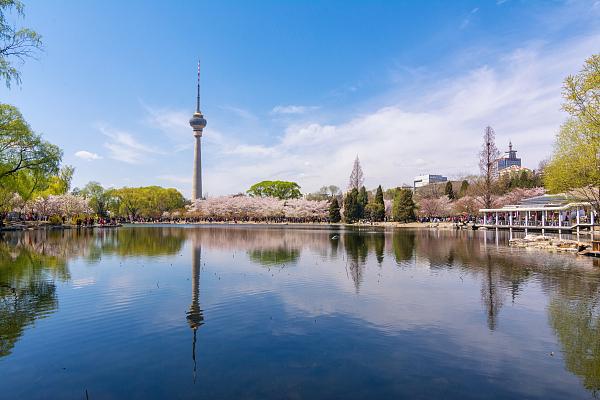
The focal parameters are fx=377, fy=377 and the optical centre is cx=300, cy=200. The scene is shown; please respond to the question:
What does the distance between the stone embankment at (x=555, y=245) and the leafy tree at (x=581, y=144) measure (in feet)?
14.8

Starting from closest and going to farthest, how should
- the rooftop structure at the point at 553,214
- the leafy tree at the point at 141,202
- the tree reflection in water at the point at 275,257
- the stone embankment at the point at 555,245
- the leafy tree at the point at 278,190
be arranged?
the tree reflection in water at the point at 275,257
the stone embankment at the point at 555,245
the rooftop structure at the point at 553,214
the leafy tree at the point at 141,202
the leafy tree at the point at 278,190

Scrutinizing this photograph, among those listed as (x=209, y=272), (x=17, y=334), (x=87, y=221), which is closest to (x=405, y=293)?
(x=209, y=272)

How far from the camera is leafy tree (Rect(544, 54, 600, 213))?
2438 cm

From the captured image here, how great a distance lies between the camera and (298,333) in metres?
10.2

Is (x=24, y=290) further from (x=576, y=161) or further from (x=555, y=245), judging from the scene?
(x=576, y=161)

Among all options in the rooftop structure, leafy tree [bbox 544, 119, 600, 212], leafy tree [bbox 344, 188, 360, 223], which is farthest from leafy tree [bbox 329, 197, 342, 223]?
leafy tree [bbox 544, 119, 600, 212]

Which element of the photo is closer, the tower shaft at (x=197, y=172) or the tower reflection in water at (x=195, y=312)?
the tower reflection in water at (x=195, y=312)

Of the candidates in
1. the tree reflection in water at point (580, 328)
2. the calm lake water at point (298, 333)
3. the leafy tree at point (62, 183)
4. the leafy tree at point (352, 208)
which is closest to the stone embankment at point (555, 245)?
the calm lake water at point (298, 333)

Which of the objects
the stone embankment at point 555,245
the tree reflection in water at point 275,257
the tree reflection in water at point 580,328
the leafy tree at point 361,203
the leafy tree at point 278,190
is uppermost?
the leafy tree at point 278,190

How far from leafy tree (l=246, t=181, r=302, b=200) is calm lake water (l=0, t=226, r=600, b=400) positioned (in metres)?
94.3

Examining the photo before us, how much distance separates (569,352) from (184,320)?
395 inches

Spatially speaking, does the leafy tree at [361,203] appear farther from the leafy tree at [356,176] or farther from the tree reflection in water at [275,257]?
the tree reflection in water at [275,257]

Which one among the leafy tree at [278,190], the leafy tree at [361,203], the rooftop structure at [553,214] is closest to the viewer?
the rooftop structure at [553,214]

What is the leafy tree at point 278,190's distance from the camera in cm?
11388
